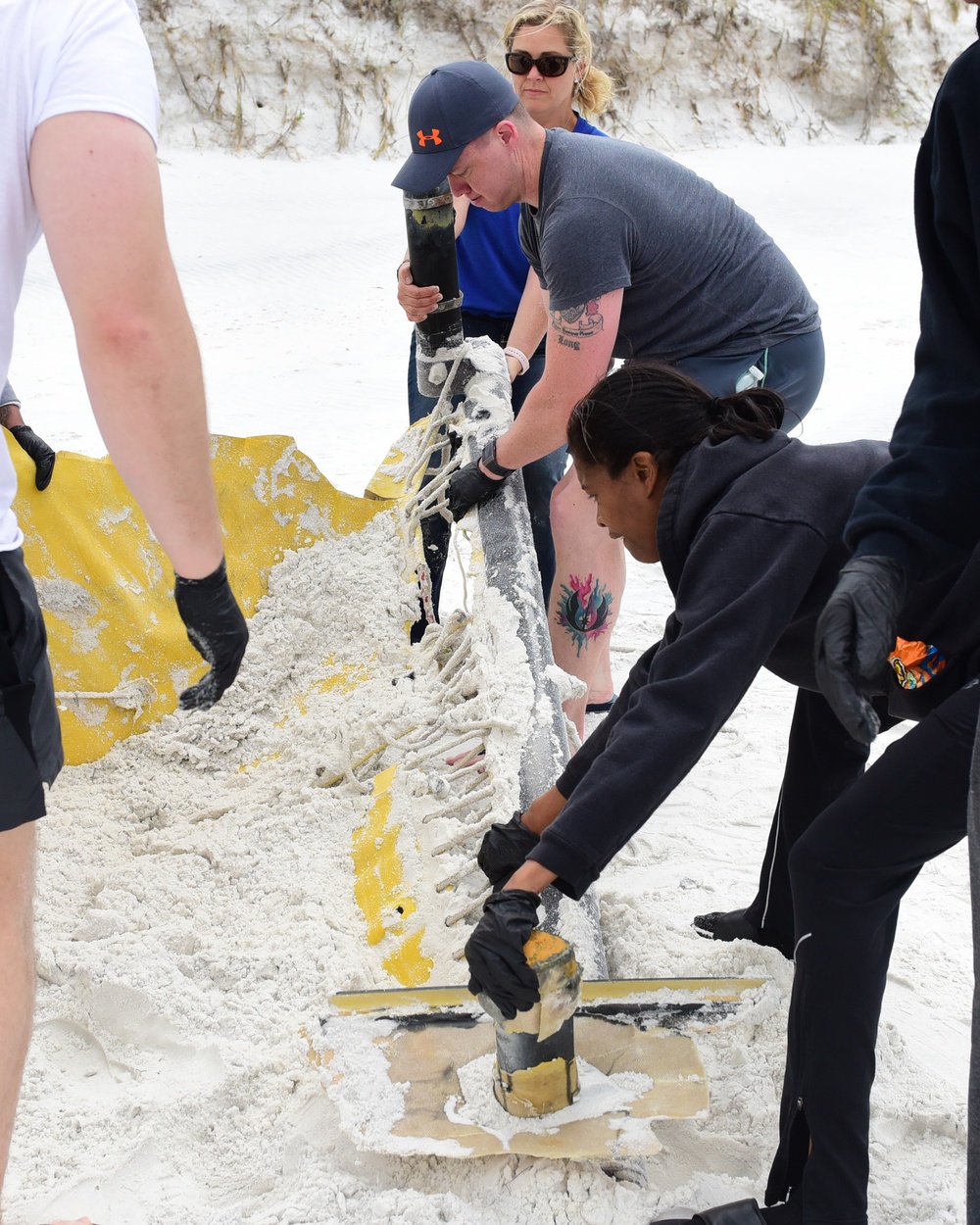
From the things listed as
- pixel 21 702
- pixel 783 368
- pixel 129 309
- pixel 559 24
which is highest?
A: pixel 559 24

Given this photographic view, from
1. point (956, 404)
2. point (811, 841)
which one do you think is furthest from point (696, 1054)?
point (956, 404)

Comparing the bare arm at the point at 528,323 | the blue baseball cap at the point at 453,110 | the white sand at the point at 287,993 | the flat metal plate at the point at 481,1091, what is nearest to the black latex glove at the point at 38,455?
the white sand at the point at 287,993

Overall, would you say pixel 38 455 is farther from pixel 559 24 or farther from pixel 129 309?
pixel 559 24

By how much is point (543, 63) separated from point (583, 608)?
1511 mm

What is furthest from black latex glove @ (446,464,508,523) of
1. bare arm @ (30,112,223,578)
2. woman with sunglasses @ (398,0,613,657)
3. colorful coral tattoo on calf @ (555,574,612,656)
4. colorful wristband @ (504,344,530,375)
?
bare arm @ (30,112,223,578)

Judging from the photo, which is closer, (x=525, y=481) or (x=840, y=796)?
(x=840, y=796)

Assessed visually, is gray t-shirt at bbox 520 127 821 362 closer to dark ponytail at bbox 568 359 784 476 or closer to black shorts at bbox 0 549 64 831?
dark ponytail at bbox 568 359 784 476

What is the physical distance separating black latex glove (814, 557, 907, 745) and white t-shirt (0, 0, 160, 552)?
3.06 ft

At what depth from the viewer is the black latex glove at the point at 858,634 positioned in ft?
4.16

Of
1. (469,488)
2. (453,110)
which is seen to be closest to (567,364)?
(469,488)

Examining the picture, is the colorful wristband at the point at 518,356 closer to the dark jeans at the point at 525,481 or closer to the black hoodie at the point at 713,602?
the dark jeans at the point at 525,481

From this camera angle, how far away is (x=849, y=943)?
53.3 inches

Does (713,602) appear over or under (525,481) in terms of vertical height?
over

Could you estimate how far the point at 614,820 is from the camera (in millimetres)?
1381
